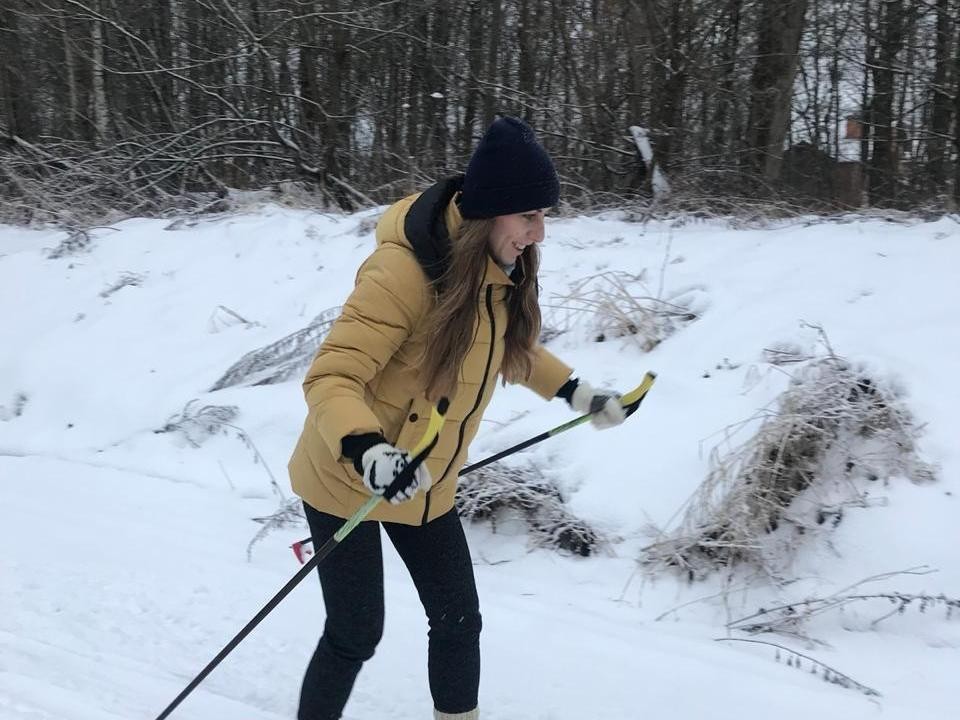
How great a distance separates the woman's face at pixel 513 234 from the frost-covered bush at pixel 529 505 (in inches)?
80.4

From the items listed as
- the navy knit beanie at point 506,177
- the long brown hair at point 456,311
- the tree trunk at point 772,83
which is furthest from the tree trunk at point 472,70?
the long brown hair at point 456,311

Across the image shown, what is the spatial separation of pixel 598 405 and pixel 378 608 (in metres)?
0.94

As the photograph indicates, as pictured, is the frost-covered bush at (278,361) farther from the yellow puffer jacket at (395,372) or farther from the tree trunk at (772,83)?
the tree trunk at (772,83)

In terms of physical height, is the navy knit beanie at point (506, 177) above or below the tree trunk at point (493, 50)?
below

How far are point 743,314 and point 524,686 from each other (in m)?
2.74

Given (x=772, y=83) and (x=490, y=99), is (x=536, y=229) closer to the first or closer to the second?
(x=772, y=83)

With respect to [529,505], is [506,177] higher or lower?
higher

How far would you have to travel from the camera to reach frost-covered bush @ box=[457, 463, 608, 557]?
395cm

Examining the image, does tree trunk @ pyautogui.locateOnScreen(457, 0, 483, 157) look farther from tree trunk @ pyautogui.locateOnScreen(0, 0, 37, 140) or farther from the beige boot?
the beige boot

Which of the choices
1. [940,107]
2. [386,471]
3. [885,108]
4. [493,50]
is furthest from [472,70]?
[386,471]

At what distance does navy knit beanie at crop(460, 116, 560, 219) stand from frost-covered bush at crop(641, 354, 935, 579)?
1.98m

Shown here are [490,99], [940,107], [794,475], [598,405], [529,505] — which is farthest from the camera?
[490,99]

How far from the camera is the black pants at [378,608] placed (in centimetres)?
221

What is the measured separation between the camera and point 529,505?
4082mm
